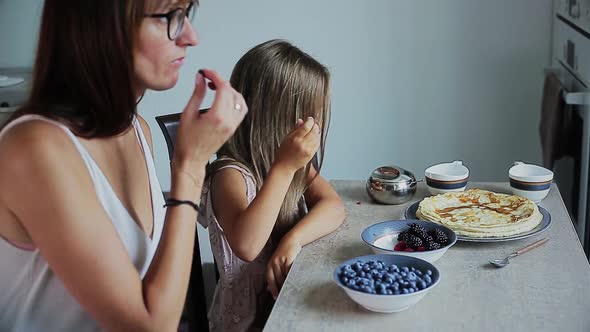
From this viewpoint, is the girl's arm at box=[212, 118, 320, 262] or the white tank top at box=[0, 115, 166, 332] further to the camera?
the girl's arm at box=[212, 118, 320, 262]

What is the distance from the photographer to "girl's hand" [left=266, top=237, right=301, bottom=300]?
5.53ft

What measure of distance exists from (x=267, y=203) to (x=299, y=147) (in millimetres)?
136

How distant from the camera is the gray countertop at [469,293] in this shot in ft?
4.43

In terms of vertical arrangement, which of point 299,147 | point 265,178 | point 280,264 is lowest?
point 280,264

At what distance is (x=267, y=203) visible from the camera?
1677 mm

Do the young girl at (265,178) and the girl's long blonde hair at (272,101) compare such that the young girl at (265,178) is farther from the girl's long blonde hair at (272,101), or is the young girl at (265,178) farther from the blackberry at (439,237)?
the blackberry at (439,237)

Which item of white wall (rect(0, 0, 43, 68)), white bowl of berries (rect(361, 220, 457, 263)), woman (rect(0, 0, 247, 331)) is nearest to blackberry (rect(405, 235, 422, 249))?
white bowl of berries (rect(361, 220, 457, 263))

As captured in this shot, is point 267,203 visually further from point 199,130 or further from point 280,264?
point 199,130

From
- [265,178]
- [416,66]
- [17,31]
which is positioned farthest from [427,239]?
[17,31]

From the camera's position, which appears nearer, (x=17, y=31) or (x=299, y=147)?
(x=299, y=147)

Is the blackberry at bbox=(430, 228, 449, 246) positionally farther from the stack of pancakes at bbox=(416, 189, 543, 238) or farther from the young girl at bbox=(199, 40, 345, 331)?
the young girl at bbox=(199, 40, 345, 331)

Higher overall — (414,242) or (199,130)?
(199,130)

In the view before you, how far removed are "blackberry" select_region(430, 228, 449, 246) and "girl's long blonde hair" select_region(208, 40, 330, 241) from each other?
1.20 ft

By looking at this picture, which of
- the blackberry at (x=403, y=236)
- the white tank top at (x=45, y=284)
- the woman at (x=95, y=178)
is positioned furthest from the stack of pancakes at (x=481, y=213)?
the white tank top at (x=45, y=284)
